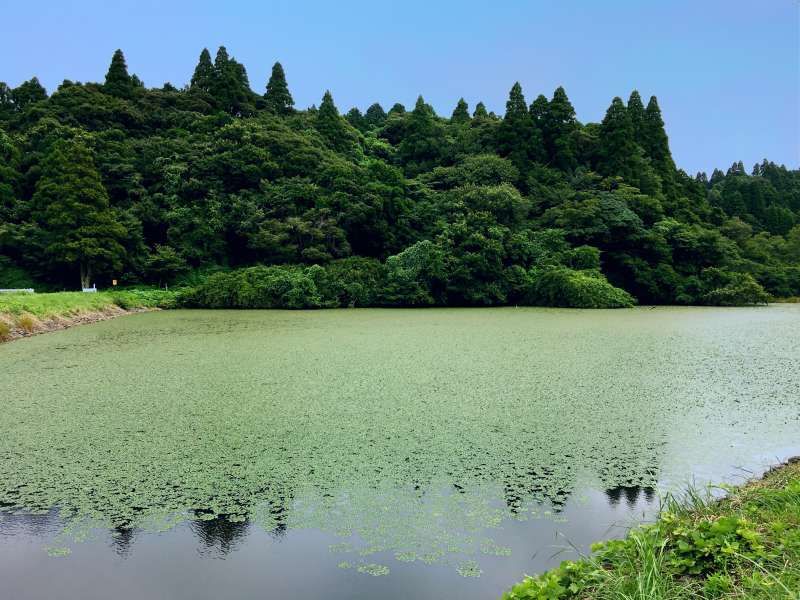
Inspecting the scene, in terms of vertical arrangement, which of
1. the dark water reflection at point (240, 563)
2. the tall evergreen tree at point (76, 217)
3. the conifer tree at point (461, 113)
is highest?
the conifer tree at point (461, 113)

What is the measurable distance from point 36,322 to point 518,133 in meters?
20.6

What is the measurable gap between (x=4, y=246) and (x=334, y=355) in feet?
54.8

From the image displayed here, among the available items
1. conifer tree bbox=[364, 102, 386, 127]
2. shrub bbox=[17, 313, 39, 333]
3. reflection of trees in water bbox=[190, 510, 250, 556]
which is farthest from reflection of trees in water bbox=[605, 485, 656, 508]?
conifer tree bbox=[364, 102, 386, 127]

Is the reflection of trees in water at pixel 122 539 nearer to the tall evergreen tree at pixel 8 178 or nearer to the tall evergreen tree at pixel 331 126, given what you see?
the tall evergreen tree at pixel 8 178

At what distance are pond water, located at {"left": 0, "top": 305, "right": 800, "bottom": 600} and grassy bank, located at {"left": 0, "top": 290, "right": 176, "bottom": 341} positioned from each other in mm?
3152

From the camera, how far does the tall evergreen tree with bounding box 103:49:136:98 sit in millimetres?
27000

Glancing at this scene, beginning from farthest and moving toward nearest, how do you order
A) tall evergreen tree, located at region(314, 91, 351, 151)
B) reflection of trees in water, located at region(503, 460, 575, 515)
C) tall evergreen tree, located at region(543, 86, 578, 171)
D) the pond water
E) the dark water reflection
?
→ 1. tall evergreen tree, located at region(314, 91, 351, 151)
2. tall evergreen tree, located at region(543, 86, 578, 171)
3. reflection of trees in water, located at region(503, 460, 575, 515)
4. the pond water
5. the dark water reflection

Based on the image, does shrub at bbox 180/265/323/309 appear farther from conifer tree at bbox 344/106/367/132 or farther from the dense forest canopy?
conifer tree at bbox 344/106/367/132

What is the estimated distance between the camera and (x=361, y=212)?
19.4 m

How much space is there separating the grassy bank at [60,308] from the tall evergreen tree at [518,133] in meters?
15.8

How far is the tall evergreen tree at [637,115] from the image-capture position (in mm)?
26234

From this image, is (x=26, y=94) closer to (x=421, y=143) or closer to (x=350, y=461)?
(x=421, y=143)

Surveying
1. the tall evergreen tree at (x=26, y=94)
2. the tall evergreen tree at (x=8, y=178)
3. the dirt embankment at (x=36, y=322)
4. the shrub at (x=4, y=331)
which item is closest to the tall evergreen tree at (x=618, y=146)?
the dirt embankment at (x=36, y=322)

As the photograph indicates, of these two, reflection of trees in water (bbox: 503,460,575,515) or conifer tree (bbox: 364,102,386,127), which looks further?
conifer tree (bbox: 364,102,386,127)
